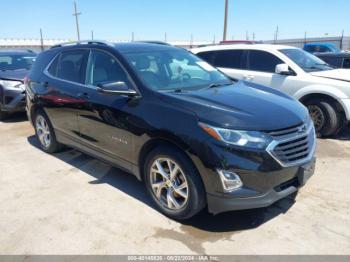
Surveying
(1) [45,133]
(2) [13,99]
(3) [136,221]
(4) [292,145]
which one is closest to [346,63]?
(4) [292,145]

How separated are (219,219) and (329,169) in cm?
214

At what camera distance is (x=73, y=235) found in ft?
10.5

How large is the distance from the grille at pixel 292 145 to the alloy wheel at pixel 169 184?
869 millimetres

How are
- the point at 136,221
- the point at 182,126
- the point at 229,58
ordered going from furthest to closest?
the point at 229,58, the point at 136,221, the point at 182,126

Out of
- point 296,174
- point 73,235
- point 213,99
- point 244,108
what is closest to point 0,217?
point 73,235

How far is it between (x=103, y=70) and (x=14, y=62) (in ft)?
19.3

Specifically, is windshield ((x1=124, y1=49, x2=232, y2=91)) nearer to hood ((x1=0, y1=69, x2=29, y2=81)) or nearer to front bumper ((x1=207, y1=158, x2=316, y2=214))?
front bumper ((x1=207, y1=158, x2=316, y2=214))

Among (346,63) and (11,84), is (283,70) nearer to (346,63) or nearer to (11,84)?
(346,63)

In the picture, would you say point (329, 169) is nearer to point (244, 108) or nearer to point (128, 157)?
point (244, 108)

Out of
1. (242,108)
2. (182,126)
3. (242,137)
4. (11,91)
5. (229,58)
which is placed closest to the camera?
(242,137)

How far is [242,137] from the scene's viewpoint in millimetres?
2883

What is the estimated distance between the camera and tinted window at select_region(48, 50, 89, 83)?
4.41m

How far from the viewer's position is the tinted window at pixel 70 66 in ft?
14.5

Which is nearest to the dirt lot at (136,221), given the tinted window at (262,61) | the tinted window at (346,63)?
the tinted window at (262,61)
